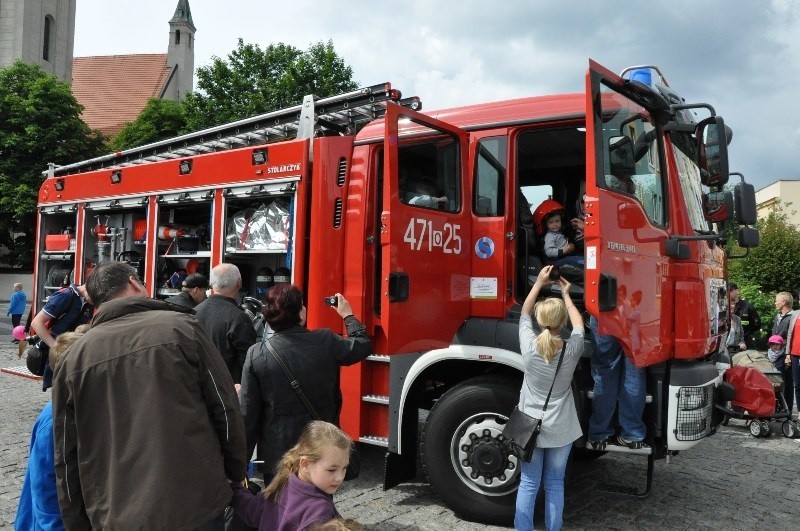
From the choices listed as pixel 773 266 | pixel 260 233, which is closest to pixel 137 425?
pixel 260 233

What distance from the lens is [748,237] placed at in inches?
176

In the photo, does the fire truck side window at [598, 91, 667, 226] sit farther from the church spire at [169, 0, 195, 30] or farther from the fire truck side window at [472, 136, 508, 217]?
the church spire at [169, 0, 195, 30]

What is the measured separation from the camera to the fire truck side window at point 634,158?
12.8 ft

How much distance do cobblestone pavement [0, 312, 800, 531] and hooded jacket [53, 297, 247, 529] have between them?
239 cm

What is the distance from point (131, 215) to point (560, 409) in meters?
5.27

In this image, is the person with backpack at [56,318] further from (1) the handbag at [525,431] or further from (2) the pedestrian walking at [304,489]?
(2) the pedestrian walking at [304,489]

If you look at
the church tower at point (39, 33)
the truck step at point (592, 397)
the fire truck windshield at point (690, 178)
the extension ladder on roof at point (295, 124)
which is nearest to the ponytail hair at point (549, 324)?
the truck step at point (592, 397)

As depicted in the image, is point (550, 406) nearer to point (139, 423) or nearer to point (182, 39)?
point (139, 423)

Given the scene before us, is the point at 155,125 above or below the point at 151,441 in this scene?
above

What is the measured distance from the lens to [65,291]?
6.14 m

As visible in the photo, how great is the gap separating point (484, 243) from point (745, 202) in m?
1.67

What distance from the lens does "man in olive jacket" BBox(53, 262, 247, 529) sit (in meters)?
2.01

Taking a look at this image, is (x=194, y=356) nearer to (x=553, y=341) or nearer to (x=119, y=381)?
(x=119, y=381)

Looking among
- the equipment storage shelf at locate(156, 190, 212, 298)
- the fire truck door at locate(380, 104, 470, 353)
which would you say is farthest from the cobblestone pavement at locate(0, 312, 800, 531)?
the equipment storage shelf at locate(156, 190, 212, 298)
